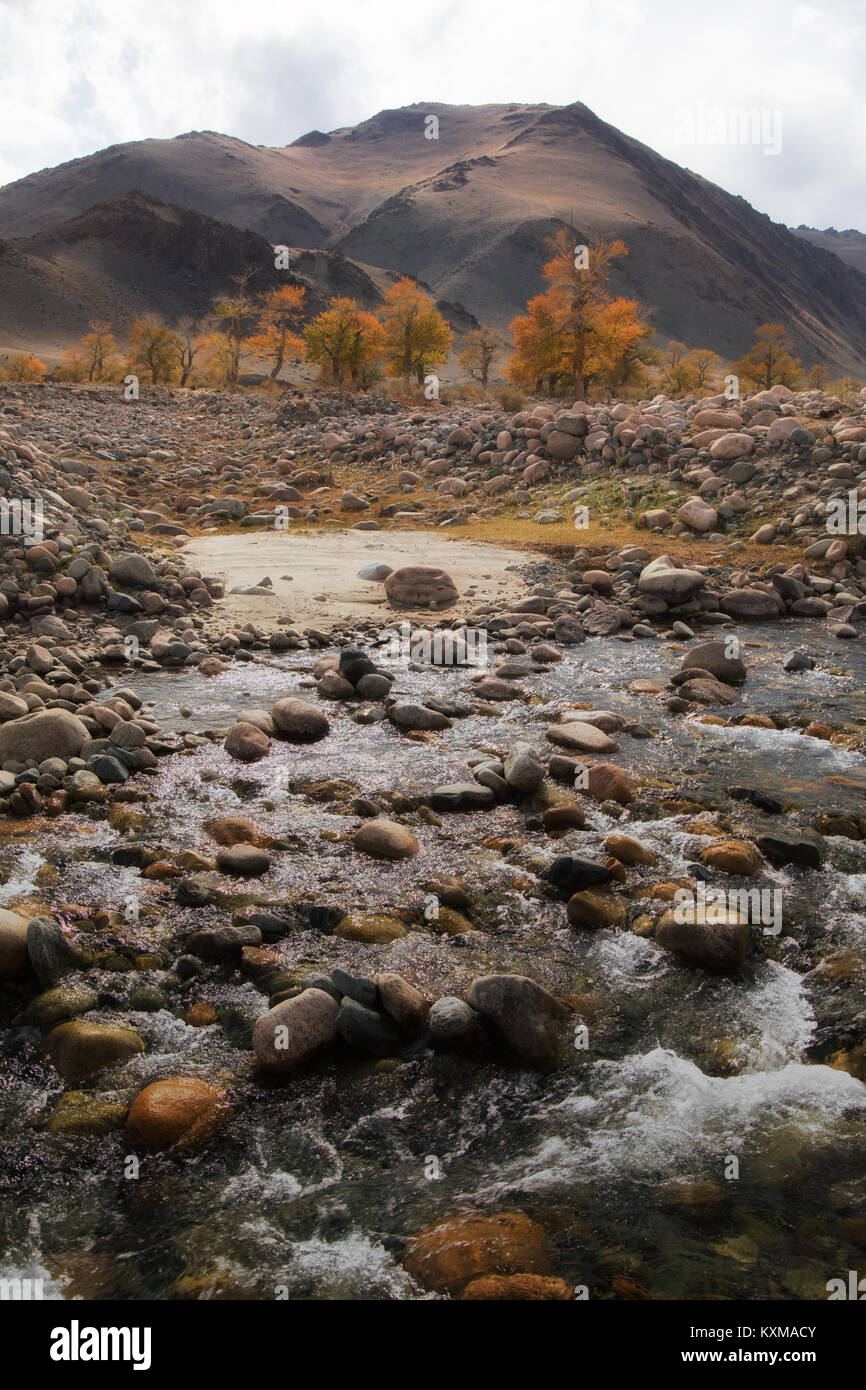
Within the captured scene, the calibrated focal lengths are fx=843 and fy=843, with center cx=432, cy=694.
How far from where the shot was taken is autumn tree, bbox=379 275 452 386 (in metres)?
52.6

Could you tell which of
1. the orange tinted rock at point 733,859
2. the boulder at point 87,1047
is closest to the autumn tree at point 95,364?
the orange tinted rock at point 733,859

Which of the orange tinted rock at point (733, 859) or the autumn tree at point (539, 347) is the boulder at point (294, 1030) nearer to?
the orange tinted rock at point (733, 859)

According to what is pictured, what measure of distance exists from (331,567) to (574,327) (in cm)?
2899

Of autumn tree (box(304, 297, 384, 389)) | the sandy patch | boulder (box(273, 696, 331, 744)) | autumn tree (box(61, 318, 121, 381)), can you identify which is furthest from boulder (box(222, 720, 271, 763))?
autumn tree (box(61, 318, 121, 381))

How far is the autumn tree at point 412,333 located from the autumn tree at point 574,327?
18.7 ft

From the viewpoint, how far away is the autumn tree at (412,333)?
5262 centimetres

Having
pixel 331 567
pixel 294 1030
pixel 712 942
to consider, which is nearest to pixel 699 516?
pixel 331 567

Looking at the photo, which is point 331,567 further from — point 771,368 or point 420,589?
point 771,368

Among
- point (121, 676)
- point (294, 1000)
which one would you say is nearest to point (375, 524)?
point (121, 676)

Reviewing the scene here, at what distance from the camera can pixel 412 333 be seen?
53031 mm

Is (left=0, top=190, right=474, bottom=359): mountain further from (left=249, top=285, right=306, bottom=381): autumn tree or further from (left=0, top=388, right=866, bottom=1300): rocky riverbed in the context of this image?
(left=0, top=388, right=866, bottom=1300): rocky riverbed

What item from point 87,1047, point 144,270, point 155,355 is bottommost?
point 87,1047

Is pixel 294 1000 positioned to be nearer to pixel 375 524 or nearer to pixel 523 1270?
pixel 523 1270
